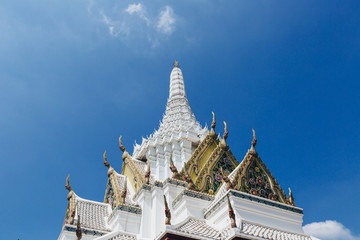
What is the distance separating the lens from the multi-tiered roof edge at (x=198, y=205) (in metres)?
10.1

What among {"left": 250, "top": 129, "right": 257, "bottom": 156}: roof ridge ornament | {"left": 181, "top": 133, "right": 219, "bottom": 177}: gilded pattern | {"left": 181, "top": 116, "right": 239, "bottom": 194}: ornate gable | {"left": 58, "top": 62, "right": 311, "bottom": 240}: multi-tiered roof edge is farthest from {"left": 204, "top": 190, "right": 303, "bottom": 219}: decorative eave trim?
{"left": 181, "top": 133, "right": 219, "bottom": 177}: gilded pattern

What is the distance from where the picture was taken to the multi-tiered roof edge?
1010 cm

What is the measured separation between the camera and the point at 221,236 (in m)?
9.66

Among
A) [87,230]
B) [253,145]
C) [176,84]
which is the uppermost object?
[176,84]

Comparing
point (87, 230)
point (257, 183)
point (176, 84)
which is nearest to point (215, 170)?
point (257, 183)

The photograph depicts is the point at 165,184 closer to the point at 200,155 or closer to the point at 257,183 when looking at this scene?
the point at 200,155

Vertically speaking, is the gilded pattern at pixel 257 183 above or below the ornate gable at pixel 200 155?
below

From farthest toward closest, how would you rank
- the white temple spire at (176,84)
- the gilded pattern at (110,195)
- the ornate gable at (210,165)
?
the white temple spire at (176,84) < the gilded pattern at (110,195) < the ornate gable at (210,165)

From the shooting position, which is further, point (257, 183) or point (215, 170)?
point (215, 170)

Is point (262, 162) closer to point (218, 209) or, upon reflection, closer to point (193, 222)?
point (218, 209)

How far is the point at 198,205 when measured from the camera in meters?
12.0

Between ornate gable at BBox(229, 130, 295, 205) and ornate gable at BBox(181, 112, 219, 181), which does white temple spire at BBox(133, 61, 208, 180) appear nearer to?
ornate gable at BBox(181, 112, 219, 181)

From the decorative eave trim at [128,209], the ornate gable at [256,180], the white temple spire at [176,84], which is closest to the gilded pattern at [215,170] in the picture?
the ornate gable at [256,180]

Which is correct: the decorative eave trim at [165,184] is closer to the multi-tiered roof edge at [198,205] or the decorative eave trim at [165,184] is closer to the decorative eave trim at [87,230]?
the multi-tiered roof edge at [198,205]
